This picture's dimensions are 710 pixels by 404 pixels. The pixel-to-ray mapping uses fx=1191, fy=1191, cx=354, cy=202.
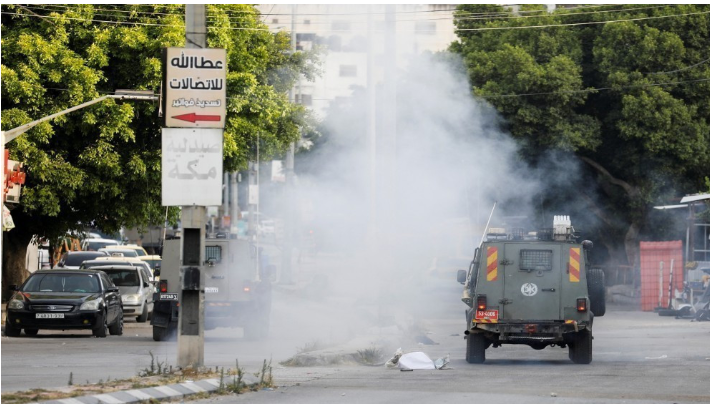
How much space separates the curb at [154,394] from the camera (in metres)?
11.2

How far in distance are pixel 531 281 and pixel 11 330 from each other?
11288mm

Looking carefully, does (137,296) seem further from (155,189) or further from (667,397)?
(667,397)

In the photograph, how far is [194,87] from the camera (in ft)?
45.4

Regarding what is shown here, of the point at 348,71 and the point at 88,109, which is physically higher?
the point at 348,71

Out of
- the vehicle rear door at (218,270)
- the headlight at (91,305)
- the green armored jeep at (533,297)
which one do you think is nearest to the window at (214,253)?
the vehicle rear door at (218,270)

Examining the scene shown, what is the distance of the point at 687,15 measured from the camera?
38281 millimetres

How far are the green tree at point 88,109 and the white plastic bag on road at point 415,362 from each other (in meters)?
13.0

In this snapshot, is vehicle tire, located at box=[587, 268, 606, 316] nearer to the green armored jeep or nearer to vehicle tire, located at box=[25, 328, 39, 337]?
the green armored jeep

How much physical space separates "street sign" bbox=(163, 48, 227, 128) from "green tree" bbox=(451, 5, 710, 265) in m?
25.2

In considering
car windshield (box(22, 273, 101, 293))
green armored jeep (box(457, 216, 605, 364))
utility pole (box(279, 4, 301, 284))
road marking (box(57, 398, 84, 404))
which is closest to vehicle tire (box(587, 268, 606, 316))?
green armored jeep (box(457, 216, 605, 364))

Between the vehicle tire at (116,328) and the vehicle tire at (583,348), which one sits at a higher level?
the vehicle tire at (583,348)

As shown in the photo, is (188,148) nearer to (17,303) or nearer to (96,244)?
(17,303)

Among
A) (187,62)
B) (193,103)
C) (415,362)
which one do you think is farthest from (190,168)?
(415,362)

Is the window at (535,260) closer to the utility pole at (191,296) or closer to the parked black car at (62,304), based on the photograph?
the utility pole at (191,296)
